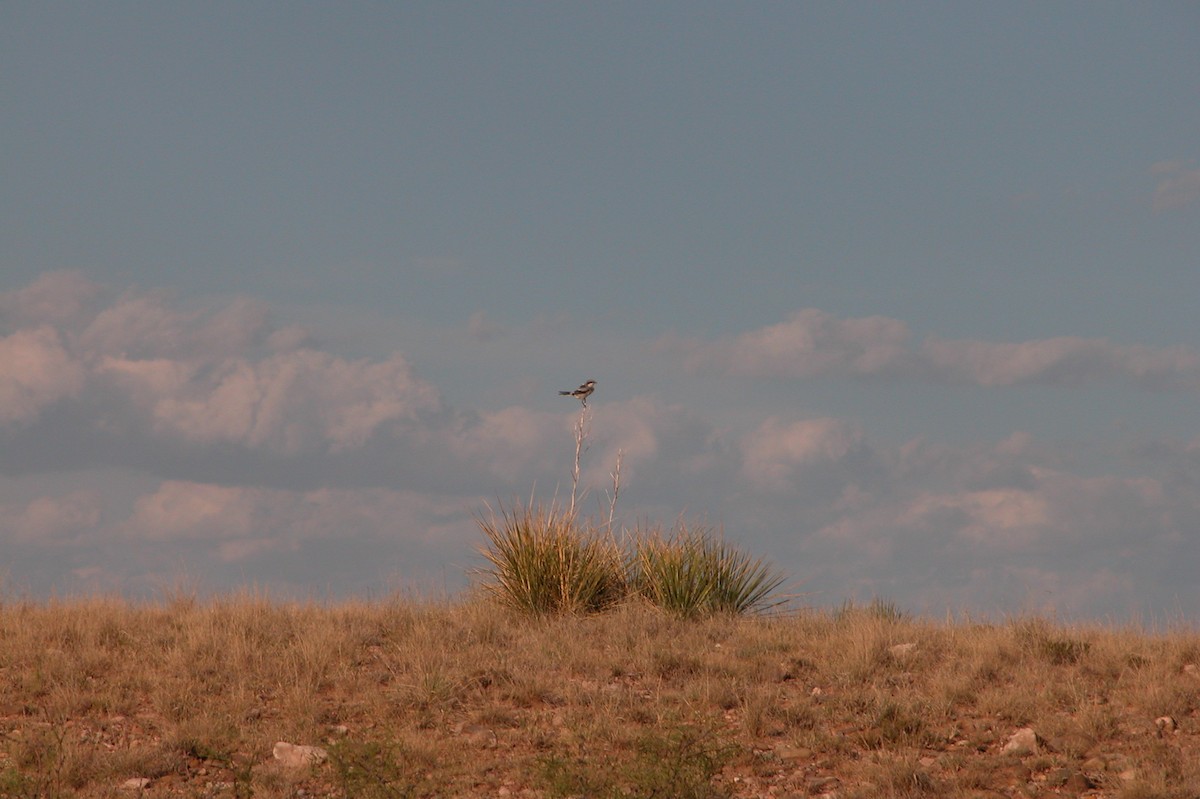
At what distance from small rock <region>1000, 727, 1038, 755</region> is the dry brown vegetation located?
0.19 ft

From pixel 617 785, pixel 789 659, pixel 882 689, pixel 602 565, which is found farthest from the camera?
pixel 602 565

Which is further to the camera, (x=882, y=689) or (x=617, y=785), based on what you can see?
(x=882, y=689)

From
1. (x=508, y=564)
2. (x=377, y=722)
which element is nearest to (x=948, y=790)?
(x=377, y=722)

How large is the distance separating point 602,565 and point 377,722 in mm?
5727

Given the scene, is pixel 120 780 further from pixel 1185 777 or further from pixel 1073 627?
pixel 1073 627

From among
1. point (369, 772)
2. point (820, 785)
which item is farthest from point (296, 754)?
point (820, 785)

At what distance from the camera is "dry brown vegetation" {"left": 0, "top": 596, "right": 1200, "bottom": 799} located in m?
9.95

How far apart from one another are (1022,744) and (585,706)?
13.3 feet

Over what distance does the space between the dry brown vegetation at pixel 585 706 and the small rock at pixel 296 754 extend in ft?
0.34

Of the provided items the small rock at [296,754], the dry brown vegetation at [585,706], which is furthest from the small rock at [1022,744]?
the small rock at [296,754]

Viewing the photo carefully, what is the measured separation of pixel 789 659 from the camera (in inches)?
526

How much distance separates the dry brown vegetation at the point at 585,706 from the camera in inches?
392

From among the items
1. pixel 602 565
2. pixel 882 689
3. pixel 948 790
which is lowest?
pixel 948 790

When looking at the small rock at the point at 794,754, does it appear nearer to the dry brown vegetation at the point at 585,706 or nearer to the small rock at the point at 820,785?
the dry brown vegetation at the point at 585,706
